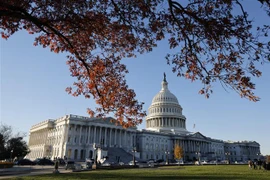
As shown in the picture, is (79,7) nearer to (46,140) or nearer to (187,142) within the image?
(46,140)

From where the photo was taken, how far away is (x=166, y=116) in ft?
418

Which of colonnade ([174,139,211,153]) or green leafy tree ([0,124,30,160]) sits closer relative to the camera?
green leafy tree ([0,124,30,160])

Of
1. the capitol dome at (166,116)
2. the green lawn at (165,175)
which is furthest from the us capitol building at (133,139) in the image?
the green lawn at (165,175)

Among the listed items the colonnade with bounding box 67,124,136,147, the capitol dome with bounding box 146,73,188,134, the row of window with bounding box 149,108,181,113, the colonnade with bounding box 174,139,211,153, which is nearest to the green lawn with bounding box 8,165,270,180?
the colonnade with bounding box 67,124,136,147

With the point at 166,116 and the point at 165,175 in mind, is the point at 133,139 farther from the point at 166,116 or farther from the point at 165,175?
the point at 165,175

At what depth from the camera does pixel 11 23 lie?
10836 mm

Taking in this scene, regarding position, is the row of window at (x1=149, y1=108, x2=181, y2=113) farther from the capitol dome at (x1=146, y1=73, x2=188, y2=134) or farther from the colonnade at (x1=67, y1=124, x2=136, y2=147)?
the colonnade at (x1=67, y1=124, x2=136, y2=147)

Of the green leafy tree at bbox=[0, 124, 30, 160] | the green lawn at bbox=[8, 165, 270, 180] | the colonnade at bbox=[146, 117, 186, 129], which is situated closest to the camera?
the green lawn at bbox=[8, 165, 270, 180]

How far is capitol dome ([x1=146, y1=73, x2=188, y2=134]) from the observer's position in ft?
419

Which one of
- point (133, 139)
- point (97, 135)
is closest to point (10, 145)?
point (97, 135)

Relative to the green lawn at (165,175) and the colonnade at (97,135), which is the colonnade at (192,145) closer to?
the colonnade at (97,135)

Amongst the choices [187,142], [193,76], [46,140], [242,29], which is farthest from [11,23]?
[187,142]

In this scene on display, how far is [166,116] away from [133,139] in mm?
27568

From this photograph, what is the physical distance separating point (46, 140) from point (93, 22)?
99826mm
